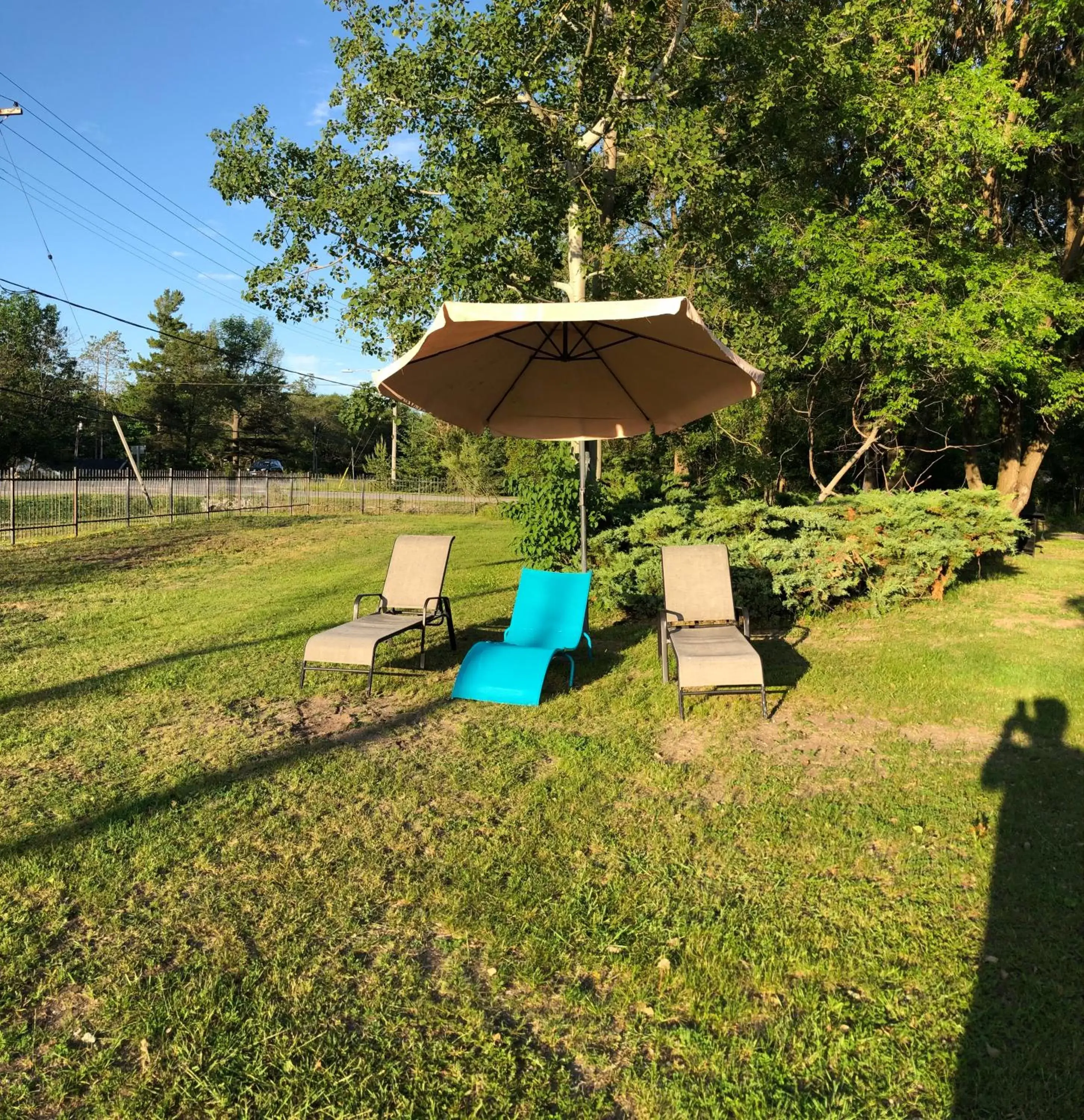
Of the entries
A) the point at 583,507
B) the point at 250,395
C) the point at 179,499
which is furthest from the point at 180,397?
the point at 583,507

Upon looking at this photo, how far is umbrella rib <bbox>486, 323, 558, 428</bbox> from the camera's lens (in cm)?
606

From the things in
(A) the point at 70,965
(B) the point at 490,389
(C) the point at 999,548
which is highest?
(B) the point at 490,389

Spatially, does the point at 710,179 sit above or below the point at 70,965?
above

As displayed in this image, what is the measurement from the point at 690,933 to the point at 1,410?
170 ft

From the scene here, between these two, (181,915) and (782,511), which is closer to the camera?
(181,915)

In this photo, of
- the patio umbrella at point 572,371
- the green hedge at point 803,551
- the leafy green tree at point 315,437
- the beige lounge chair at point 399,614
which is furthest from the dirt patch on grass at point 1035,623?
the leafy green tree at point 315,437

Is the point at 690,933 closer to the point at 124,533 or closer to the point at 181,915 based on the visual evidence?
the point at 181,915

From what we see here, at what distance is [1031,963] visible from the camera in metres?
2.71

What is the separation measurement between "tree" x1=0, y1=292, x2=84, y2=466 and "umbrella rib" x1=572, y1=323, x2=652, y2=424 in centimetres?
3530

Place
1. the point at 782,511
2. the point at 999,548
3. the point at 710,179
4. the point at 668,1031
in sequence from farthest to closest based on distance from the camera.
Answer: the point at 710,179 → the point at 999,548 → the point at 782,511 → the point at 668,1031

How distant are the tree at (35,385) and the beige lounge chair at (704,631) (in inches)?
1417

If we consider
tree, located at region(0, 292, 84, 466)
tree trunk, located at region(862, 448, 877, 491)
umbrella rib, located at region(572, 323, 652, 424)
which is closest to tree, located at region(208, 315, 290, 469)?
tree, located at region(0, 292, 84, 466)

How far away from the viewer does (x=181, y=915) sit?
2990mm

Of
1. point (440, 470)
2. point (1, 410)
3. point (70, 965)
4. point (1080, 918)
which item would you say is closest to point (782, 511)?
point (1080, 918)
